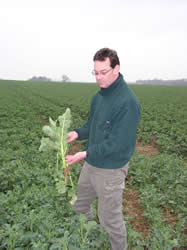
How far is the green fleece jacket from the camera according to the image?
2.28 meters

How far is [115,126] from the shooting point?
2.33 m

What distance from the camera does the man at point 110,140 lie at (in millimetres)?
2285

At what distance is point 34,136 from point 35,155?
2111 mm

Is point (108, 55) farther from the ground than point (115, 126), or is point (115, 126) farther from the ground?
point (108, 55)

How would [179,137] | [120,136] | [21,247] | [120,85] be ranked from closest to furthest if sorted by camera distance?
[120,136], [120,85], [21,247], [179,137]

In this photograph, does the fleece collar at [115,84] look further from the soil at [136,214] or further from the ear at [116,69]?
the soil at [136,214]

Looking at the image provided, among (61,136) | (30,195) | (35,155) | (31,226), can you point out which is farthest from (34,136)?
(61,136)

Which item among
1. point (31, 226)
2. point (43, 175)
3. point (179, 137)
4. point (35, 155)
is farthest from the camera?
point (179, 137)

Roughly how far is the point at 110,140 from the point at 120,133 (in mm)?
134

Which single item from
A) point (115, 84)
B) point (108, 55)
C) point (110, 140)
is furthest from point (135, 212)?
point (108, 55)

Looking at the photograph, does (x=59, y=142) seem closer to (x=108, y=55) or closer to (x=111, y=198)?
(x=111, y=198)

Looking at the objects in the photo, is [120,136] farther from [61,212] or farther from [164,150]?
[164,150]

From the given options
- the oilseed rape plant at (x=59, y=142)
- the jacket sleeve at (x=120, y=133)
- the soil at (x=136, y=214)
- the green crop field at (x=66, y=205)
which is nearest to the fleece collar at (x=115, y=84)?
the jacket sleeve at (x=120, y=133)

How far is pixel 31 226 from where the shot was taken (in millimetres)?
2998
